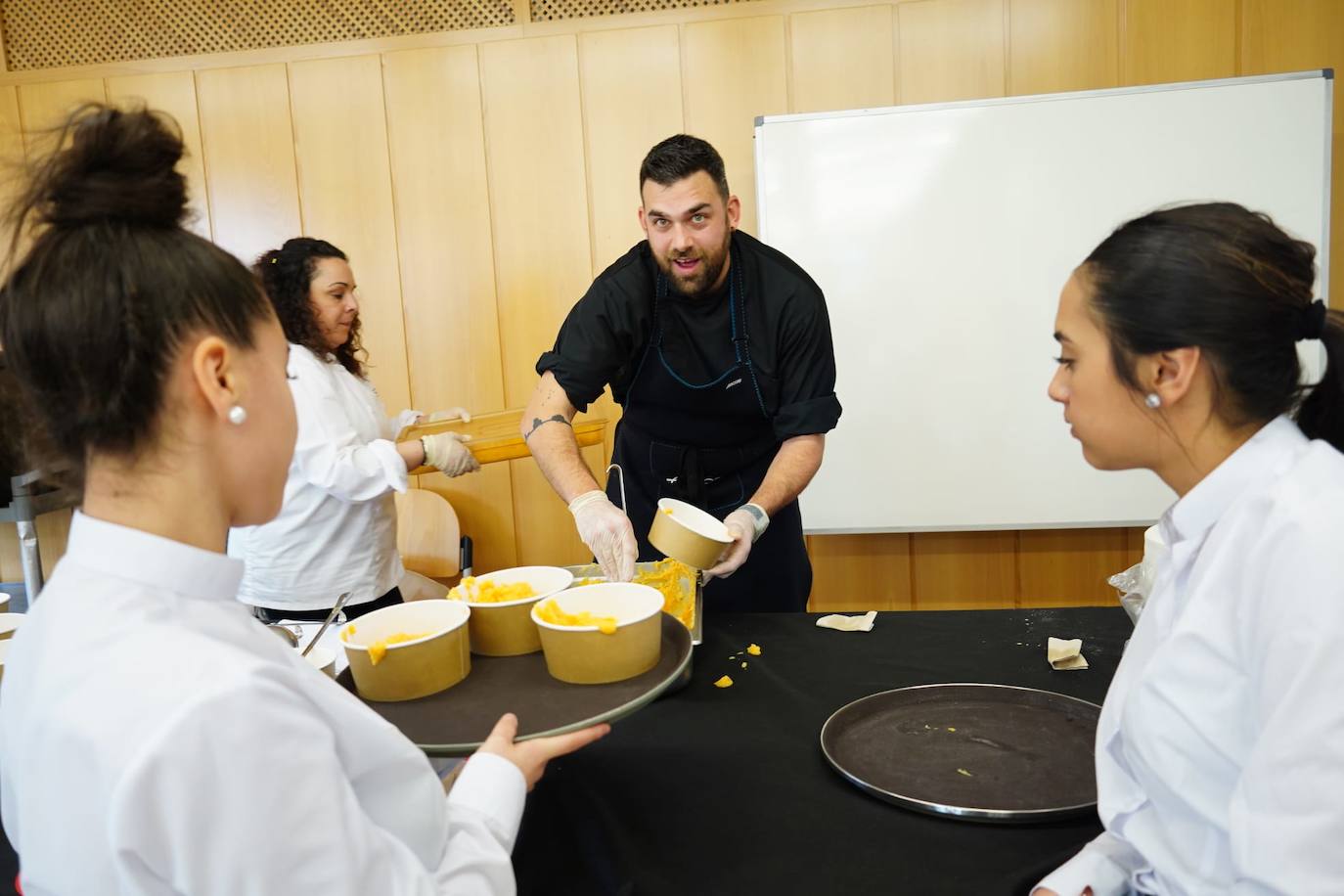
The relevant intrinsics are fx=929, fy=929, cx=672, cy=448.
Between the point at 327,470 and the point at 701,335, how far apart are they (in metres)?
1.05

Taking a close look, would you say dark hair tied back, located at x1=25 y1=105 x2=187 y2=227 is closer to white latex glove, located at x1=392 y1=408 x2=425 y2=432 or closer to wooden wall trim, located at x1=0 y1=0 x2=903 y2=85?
white latex glove, located at x1=392 y1=408 x2=425 y2=432

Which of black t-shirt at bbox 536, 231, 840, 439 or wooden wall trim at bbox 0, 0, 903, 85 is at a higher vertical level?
wooden wall trim at bbox 0, 0, 903, 85

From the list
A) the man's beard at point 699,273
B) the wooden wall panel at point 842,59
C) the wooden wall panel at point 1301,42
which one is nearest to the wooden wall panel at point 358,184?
the wooden wall panel at point 842,59

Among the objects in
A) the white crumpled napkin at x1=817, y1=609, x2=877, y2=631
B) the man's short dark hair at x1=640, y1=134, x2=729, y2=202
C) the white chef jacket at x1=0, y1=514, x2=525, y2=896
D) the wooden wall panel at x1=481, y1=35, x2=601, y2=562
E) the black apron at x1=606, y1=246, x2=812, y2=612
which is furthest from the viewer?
the wooden wall panel at x1=481, y1=35, x2=601, y2=562

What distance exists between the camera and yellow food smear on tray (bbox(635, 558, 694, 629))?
1653mm

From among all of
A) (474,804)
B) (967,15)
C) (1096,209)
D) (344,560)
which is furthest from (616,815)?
(967,15)

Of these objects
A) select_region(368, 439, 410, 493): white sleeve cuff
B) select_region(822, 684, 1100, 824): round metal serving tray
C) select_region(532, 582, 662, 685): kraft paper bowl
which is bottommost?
select_region(822, 684, 1100, 824): round metal serving tray

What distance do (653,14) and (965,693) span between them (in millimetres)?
2849

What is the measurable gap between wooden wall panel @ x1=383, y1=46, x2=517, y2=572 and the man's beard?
4.98 feet

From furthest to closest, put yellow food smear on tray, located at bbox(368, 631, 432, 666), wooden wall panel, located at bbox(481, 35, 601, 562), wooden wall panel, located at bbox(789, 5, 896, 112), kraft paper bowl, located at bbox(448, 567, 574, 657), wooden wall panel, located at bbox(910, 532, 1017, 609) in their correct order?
wooden wall panel, located at bbox(910, 532, 1017, 609) < wooden wall panel, located at bbox(481, 35, 601, 562) < wooden wall panel, located at bbox(789, 5, 896, 112) < kraft paper bowl, located at bbox(448, 567, 574, 657) < yellow food smear on tray, located at bbox(368, 631, 432, 666)

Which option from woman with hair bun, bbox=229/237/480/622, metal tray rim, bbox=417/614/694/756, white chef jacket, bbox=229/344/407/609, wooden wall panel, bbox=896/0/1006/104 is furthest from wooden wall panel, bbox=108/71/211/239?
metal tray rim, bbox=417/614/694/756

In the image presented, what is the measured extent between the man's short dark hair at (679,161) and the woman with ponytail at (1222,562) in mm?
1197

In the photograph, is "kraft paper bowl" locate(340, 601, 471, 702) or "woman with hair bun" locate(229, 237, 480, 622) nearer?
"kraft paper bowl" locate(340, 601, 471, 702)

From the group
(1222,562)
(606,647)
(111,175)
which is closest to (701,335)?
(606,647)
